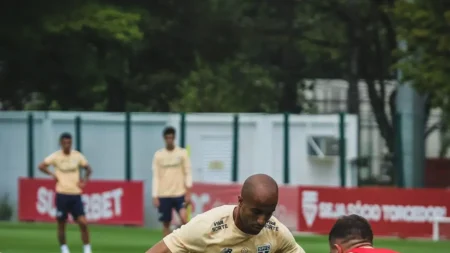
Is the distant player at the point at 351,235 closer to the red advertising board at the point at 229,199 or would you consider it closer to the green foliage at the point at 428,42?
the green foliage at the point at 428,42

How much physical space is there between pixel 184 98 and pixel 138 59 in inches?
454

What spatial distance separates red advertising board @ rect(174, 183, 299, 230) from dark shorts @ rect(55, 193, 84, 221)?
8256 mm

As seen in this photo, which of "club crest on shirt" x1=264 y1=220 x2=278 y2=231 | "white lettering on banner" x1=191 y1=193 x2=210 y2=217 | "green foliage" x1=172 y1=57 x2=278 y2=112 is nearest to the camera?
"club crest on shirt" x1=264 y1=220 x2=278 y2=231

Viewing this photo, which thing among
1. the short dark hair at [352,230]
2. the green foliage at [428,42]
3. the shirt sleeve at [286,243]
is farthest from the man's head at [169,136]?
the short dark hair at [352,230]

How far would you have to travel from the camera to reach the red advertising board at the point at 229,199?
1133 inches

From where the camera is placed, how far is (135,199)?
103ft

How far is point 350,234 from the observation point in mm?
6918

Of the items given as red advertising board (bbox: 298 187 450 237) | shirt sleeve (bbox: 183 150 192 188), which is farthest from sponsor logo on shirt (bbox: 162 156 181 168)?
red advertising board (bbox: 298 187 450 237)

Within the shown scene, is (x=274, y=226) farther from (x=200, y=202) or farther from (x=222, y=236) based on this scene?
(x=200, y=202)

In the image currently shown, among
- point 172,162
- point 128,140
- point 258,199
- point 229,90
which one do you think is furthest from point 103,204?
point 229,90

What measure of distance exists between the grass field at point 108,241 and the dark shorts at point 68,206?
61.6 inches

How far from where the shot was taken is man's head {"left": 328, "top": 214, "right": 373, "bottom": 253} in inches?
272

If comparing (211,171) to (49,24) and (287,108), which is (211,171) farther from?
(287,108)

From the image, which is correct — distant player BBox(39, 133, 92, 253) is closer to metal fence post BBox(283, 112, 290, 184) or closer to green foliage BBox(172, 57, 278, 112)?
metal fence post BBox(283, 112, 290, 184)
